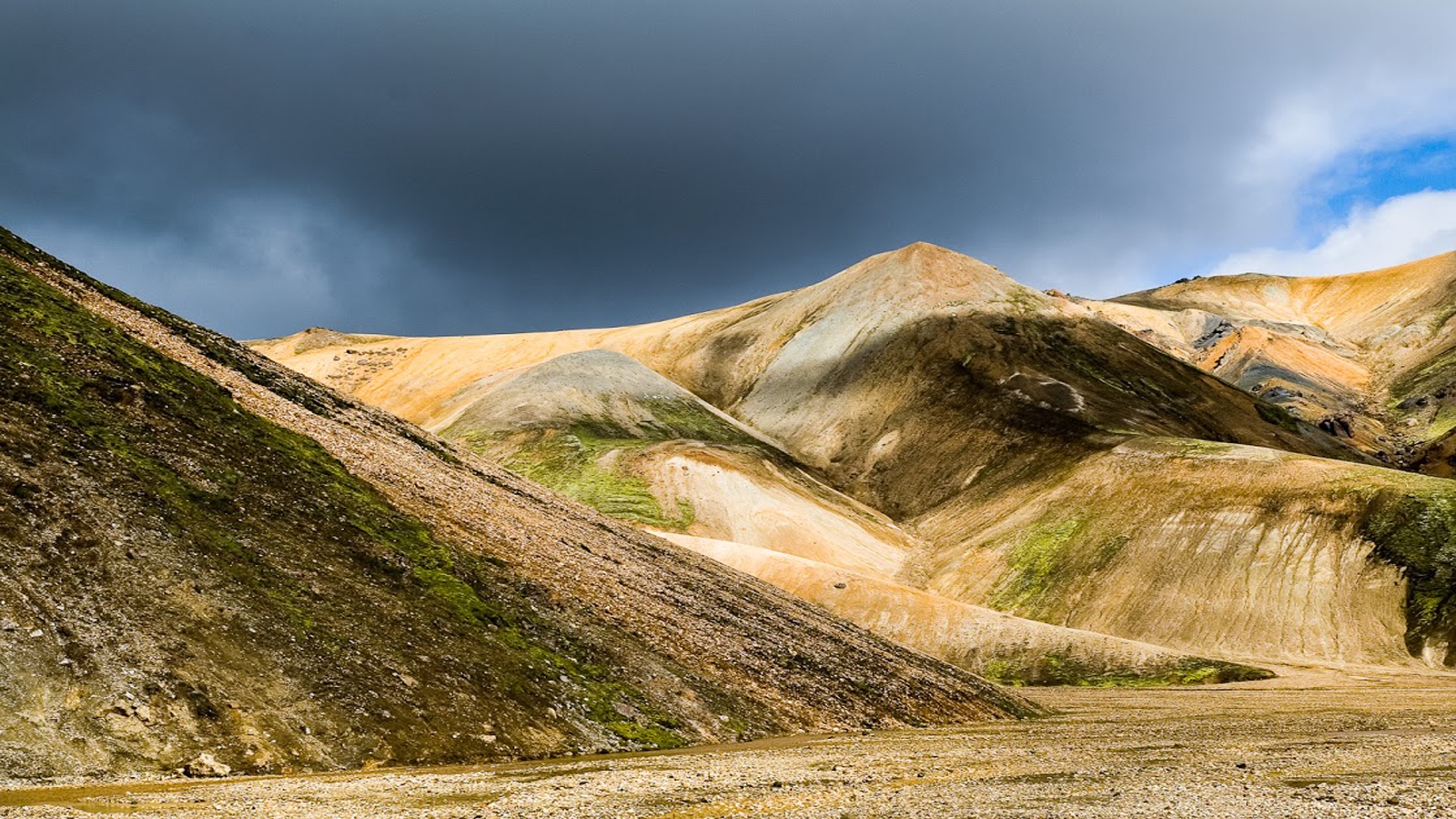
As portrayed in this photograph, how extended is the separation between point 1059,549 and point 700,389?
82521 millimetres

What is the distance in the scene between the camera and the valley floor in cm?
1791

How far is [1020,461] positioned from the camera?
408 ft

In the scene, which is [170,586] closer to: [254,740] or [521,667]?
[254,740]

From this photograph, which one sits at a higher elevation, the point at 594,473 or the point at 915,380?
the point at 915,380

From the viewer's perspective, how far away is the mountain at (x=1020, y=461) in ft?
282

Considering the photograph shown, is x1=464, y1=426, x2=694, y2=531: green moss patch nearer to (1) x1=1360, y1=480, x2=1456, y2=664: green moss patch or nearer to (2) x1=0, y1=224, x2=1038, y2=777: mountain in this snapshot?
(2) x1=0, y1=224, x2=1038, y2=777: mountain

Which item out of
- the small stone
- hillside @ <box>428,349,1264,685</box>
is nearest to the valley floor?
the small stone

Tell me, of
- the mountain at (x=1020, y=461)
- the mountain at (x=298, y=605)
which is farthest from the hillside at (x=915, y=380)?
the mountain at (x=298, y=605)

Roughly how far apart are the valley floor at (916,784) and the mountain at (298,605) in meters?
1.94

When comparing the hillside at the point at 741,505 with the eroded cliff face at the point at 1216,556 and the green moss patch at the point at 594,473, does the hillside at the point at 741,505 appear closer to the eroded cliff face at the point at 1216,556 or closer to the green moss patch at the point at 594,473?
the green moss patch at the point at 594,473

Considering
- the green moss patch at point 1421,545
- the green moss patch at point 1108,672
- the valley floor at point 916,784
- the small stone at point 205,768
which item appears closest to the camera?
the valley floor at point 916,784

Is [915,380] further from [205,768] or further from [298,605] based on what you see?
[205,768]

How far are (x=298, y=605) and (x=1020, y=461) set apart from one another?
10759 centimetres

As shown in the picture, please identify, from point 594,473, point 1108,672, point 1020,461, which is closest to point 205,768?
point 1108,672
